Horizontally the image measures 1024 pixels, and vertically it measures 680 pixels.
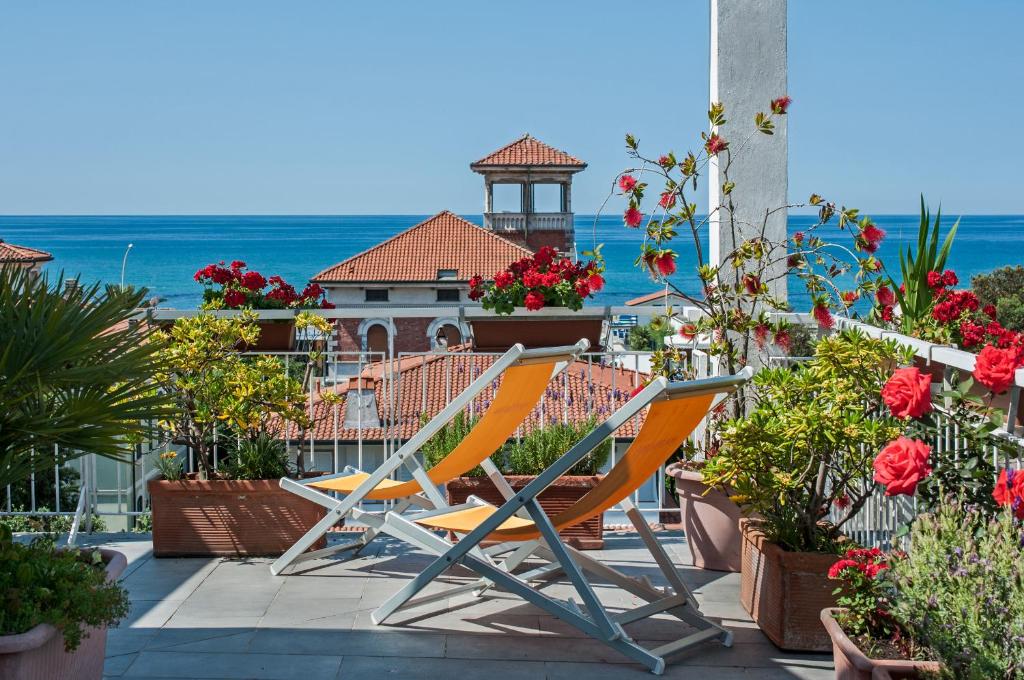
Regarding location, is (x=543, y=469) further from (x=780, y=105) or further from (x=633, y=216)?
(x=780, y=105)

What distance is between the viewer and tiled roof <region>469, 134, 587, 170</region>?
57.9m

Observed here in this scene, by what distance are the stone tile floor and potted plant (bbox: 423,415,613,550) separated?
388 millimetres

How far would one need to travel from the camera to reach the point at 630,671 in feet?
11.5

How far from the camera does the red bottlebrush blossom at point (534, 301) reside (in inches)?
225

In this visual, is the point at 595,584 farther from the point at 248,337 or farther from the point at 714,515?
the point at 248,337

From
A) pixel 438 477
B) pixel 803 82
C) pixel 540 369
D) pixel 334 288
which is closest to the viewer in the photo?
pixel 540 369

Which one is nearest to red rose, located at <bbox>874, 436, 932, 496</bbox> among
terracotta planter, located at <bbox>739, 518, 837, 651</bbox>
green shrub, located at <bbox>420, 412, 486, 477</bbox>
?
terracotta planter, located at <bbox>739, 518, 837, 651</bbox>

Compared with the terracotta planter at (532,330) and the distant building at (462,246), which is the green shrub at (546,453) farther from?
the distant building at (462,246)

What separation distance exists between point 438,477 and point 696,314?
1769mm

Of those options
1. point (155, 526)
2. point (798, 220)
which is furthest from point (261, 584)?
point (798, 220)

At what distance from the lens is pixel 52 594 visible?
8.71ft

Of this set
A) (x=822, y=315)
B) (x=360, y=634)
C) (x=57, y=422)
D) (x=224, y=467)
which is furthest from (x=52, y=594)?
(x=822, y=315)

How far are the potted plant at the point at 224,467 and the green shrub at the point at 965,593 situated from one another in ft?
9.25

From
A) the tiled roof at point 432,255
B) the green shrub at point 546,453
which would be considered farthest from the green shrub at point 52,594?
the tiled roof at point 432,255
